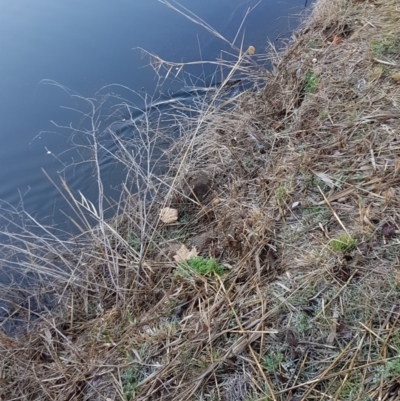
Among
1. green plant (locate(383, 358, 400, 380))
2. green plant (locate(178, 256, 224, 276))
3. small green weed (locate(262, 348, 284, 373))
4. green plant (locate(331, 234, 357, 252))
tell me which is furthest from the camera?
green plant (locate(178, 256, 224, 276))

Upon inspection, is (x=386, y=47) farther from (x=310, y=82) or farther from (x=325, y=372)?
(x=325, y=372)

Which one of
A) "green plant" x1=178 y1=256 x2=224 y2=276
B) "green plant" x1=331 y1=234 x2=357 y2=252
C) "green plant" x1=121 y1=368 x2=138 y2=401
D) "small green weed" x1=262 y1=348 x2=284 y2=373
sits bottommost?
"green plant" x1=121 y1=368 x2=138 y2=401

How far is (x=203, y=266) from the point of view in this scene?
2496 mm

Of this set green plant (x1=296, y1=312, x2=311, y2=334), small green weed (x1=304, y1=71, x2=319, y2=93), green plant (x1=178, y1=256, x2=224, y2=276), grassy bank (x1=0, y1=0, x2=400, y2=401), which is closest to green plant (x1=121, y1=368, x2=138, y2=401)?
grassy bank (x1=0, y1=0, x2=400, y2=401)

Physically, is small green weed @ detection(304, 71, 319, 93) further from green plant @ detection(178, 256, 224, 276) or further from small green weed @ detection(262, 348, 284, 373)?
small green weed @ detection(262, 348, 284, 373)

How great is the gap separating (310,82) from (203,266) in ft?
6.08

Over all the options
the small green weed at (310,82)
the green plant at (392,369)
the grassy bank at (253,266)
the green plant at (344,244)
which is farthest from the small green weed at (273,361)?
the small green weed at (310,82)

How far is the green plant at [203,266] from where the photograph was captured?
2459 mm

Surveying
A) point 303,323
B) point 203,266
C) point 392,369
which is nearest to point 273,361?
point 303,323

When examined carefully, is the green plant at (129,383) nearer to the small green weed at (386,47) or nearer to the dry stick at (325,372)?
the dry stick at (325,372)

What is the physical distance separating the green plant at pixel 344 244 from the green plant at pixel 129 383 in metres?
1.09

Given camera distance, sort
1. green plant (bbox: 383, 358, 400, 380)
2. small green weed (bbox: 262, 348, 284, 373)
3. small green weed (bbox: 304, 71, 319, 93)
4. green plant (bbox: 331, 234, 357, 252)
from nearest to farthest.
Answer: green plant (bbox: 383, 358, 400, 380) < small green weed (bbox: 262, 348, 284, 373) < green plant (bbox: 331, 234, 357, 252) < small green weed (bbox: 304, 71, 319, 93)

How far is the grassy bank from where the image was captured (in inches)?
76.5

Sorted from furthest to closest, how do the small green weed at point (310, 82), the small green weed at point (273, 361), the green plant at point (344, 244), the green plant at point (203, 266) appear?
1. the small green weed at point (310, 82)
2. the green plant at point (203, 266)
3. the green plant at point (344, 244)
4. the small green weed at point (273, 361)
